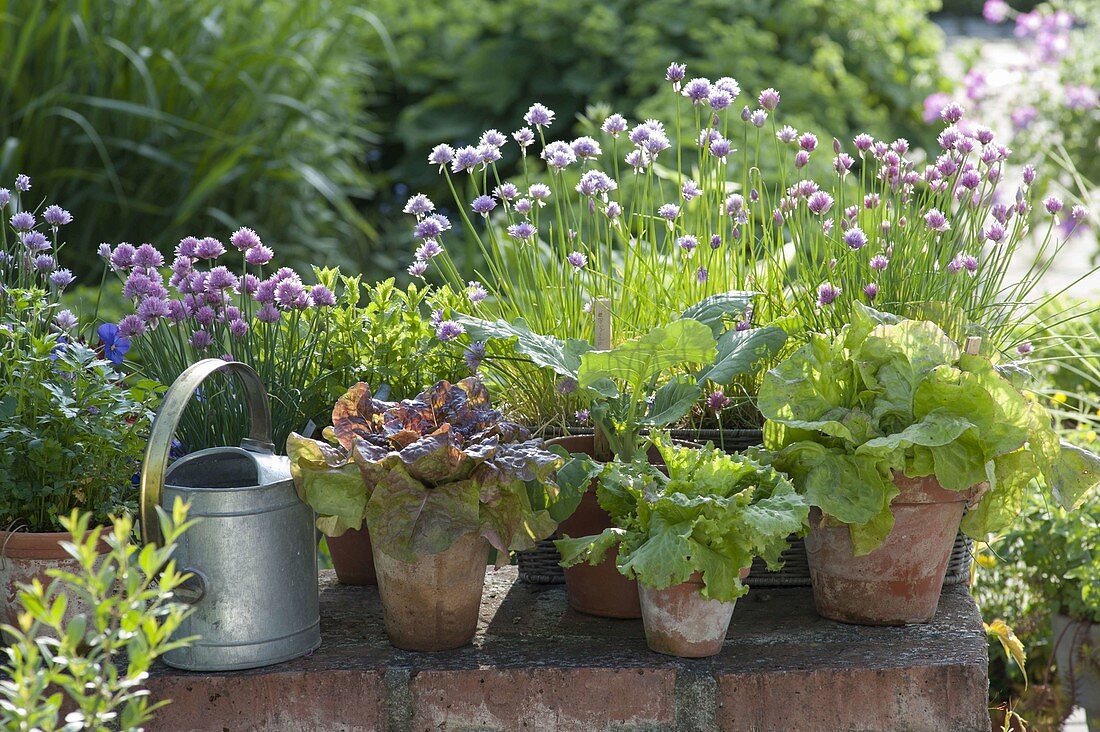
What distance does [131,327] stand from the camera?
2072 mm

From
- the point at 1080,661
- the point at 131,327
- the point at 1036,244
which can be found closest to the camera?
the point at 131,327

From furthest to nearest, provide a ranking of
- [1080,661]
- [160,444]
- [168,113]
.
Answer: [168,113]
[1080,661]
[160,444]

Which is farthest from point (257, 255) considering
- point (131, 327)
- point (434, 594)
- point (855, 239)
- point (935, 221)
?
point (935, 221)

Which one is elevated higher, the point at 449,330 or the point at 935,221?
the point at 935,221

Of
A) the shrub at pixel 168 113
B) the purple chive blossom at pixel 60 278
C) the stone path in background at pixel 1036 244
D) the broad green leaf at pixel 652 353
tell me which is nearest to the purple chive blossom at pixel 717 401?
the broad green leaf at pixel 652 353

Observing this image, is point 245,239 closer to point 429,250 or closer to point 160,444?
point 429,250

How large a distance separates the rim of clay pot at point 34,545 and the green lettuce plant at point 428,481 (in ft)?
1.25

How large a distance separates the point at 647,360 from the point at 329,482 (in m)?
0.53

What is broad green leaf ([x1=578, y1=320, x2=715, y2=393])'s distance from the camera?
1895 millimetres

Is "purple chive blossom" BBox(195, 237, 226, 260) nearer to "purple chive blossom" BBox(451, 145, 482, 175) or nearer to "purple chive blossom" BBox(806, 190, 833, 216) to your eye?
"purple chive blossom" BBox(451, 145, 482, 175)

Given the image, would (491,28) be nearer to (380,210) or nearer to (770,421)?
(380,210)

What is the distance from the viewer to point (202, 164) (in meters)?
5.07

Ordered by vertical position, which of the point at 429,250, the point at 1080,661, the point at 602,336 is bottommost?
the point at 1080,661

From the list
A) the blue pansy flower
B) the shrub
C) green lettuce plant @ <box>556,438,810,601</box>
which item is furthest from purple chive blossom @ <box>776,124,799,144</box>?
the shrub
